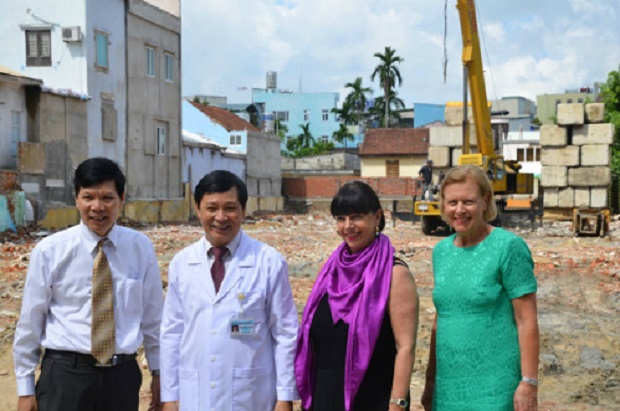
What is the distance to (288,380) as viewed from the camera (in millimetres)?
3400

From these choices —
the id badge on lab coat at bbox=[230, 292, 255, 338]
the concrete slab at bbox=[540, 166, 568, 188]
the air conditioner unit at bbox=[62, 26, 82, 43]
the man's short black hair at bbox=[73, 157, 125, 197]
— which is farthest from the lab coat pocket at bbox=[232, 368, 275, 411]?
the concrete slab at bbox=[540, 166, 568, 188]

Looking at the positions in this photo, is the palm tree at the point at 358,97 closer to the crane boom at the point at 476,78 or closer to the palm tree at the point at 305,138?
the palm tree at the point at 305,138

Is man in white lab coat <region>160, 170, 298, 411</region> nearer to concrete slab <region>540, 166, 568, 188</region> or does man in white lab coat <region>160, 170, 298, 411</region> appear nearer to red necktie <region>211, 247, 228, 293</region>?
red necktie <region>211, 247, 228, 293</region>

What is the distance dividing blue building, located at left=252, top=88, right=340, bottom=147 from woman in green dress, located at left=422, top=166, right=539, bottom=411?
6872cm

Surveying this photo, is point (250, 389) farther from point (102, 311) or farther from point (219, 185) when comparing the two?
point (219, 185)

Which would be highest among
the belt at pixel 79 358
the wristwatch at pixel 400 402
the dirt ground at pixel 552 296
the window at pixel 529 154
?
the window at pixel 529 154

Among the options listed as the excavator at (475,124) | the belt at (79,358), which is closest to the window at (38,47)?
the excavator at (475,124)

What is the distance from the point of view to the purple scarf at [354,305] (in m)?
3.37

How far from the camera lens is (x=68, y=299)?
139 inches

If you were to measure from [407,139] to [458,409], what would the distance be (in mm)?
45211

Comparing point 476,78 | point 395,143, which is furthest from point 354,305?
point 395,143

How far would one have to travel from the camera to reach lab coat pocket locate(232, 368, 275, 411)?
3.37 meters

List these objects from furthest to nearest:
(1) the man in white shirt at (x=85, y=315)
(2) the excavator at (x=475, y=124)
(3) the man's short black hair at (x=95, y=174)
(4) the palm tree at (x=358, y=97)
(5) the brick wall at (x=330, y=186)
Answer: (4) the palm tree at (x=358, y=97) < (5) the brick wall at (x=330, y=186) < (2) the excavator at (x=475, y=124) < (3) the man's short black hair at (x=95, y=174) < (1) the man in white shirt at (x=85, y=315)

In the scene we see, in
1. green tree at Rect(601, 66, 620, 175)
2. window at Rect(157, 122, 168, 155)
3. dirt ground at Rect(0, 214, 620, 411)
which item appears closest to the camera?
dirt ground at Rect(0, 214, 620, 411)
